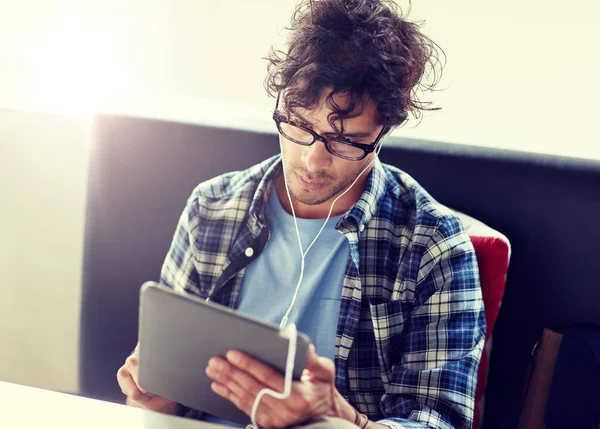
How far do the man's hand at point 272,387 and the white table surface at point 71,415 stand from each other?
5cm

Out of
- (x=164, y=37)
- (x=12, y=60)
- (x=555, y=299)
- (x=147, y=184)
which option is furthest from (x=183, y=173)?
(x=555, y=299)

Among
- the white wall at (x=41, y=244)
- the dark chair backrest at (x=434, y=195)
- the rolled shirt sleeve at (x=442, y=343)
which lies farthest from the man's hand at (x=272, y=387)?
the white wall at (x=41, y=244)

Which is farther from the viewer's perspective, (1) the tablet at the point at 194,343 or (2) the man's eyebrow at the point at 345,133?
(2) the man's eyebrow at the point at 345,133

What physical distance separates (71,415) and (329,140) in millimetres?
577

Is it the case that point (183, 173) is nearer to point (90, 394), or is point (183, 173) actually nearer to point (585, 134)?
point (90, 394)

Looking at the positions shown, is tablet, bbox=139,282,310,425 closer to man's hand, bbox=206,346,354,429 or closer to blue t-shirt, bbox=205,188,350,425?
man's hand, bbox=206,346,354,429

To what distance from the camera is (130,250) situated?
1.35 metres

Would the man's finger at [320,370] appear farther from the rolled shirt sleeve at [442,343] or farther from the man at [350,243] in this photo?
the rolled shirt sleeve at [442,343]

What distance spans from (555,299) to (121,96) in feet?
3.63

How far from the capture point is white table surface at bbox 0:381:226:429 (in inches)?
28.2

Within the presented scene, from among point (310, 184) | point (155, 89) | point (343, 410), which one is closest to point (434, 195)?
point (310, 184)

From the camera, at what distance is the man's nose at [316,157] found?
0.98 m

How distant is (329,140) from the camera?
38.3 inches

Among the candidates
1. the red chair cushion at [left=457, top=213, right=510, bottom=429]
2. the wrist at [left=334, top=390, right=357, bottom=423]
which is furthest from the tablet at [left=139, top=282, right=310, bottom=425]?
the red chair cushion at [left=457, top=213, right=510, bottom=429]
